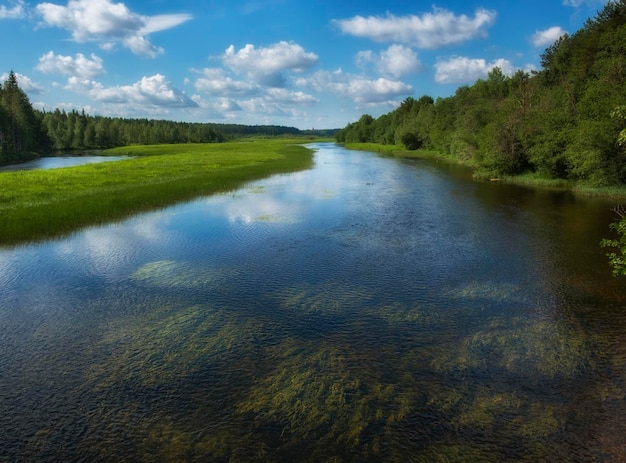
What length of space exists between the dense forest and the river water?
26.0 ft

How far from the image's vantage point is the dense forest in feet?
124

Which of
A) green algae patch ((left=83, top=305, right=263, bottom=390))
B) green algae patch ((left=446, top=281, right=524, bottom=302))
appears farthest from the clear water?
green algae patch ((left=446, top=281, right=524, bottom=302))

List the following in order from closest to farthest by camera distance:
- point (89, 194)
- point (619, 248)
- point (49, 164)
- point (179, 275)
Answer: point (619, 248)
point (179, 275)
point (89, 194)
point (49, 164)

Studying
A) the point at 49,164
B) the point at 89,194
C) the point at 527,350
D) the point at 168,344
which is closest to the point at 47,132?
the point at 49,164

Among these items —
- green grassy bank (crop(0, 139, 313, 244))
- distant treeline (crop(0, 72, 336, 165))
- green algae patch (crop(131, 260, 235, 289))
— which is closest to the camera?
green algae patch (crop(131, 260, 235, 289))

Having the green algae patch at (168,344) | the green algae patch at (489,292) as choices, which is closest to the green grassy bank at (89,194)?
the green algae patch at (168,344)

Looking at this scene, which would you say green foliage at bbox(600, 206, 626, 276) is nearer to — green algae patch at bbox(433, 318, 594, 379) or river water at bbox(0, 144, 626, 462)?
river water at bbox(0, 144, 626, 462)

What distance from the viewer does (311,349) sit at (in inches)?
475

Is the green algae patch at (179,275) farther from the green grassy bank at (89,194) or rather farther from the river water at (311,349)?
the green grassy bank at (89,194)

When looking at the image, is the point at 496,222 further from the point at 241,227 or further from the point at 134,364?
the point at 134,364

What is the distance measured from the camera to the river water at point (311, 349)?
8.52m

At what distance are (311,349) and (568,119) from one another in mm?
45842

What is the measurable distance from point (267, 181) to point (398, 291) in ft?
126

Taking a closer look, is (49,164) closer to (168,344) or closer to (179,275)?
(179,275)
